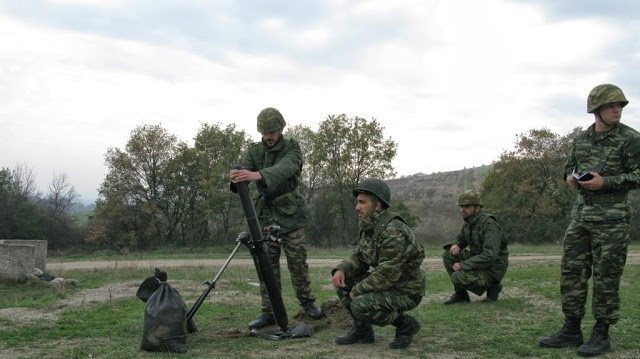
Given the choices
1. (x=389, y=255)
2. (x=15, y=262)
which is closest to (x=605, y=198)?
(x=389, y=255)

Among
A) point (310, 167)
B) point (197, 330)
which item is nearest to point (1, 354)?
point (197, 330)

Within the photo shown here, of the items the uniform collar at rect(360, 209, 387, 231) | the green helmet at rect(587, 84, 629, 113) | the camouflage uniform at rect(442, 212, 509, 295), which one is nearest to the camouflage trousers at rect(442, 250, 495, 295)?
the camouflage uniform at rect(442, 212, 509, 295)

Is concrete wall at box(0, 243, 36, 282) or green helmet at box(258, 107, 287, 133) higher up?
green helmet at box(258, 107, 287, 133)

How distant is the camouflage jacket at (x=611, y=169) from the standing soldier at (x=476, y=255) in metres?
2.46

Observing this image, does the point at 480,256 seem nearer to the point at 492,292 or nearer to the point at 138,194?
the point at 492,292

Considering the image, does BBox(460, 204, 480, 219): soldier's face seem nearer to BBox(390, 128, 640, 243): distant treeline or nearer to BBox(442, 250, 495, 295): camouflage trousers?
BBox(442, 250, 495, 295): camouflage trousers

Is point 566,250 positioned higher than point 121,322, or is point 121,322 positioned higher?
point 566,250

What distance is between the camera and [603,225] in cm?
528

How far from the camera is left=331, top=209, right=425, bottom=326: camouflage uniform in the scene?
5.21 metres

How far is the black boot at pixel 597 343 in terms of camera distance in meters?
5.05

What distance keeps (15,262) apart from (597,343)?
11888 millimetres

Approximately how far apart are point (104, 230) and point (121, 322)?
29036 millimetres

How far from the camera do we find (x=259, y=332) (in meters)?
6.07

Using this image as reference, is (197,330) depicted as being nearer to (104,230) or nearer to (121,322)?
(121,322)
